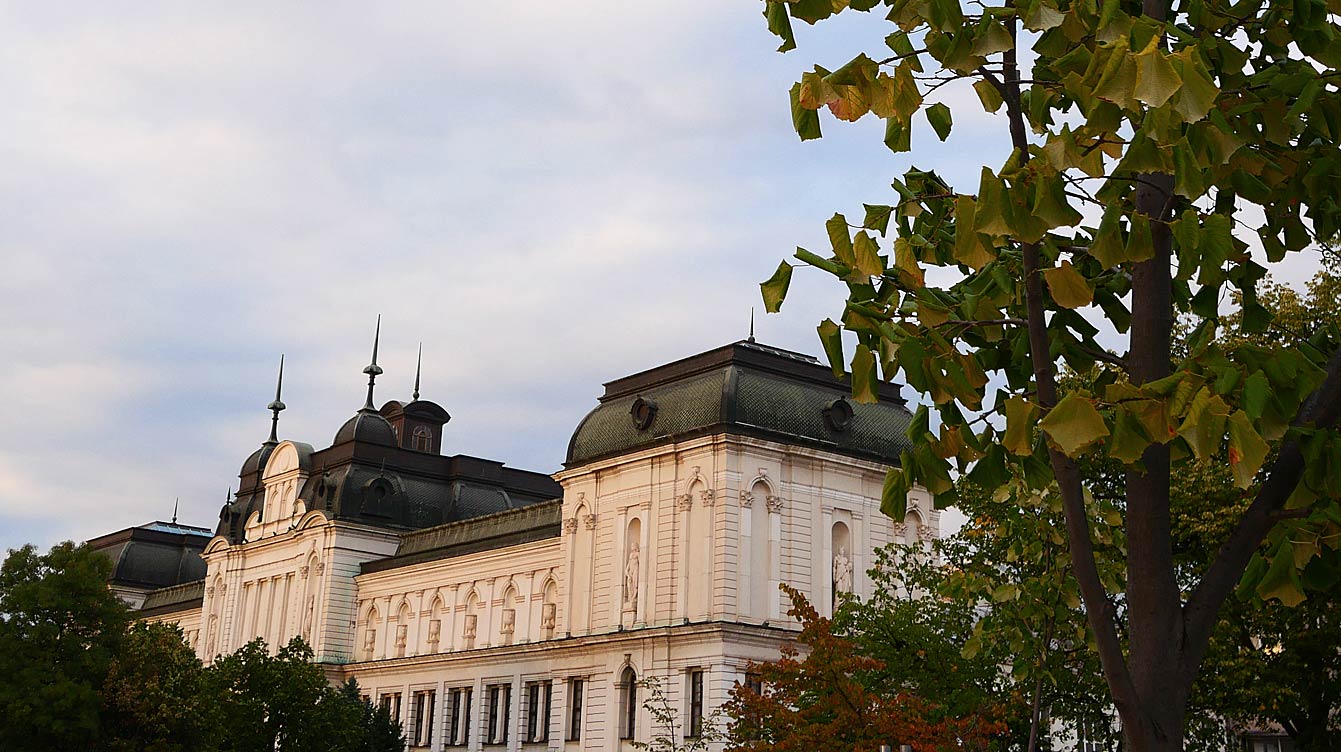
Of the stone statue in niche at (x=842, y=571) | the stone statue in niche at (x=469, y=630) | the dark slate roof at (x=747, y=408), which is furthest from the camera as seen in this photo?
the stone statue in niche at (x=469, y=630)

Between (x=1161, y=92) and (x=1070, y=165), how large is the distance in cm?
74

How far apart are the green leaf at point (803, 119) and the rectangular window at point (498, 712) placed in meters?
53.1

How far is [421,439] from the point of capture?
255 feet

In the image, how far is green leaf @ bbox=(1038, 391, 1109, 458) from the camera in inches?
240

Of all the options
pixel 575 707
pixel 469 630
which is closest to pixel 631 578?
pixel 575 707

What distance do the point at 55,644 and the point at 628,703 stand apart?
65.5ft

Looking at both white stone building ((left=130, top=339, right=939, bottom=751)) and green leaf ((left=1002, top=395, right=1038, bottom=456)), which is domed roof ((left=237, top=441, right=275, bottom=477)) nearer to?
white stone building ((left=130, top=339, right=939, bottom=751))

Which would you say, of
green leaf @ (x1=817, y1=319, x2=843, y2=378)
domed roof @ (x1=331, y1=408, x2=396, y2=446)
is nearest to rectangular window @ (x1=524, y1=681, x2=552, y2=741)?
domed roof @ (x1=331, y1=408, x2=396, y2=446)

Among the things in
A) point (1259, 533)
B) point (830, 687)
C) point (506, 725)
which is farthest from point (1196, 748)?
point (506, 725)

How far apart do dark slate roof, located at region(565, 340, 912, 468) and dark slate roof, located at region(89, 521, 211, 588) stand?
2034 inches

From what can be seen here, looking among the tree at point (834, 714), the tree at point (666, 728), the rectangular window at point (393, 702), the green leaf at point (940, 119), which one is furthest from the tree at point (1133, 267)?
the rectangular window at point (393, 702)

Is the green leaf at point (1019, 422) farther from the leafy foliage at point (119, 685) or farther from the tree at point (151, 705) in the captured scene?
the tree at point (151, 705)

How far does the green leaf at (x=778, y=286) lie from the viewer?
732cm

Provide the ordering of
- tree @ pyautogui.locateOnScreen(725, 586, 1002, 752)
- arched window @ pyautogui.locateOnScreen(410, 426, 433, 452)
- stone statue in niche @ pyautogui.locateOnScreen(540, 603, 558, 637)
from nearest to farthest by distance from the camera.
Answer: tree @ pyautogui.locateOnScreen(725, 586, 1002, 752), stone statue in niche @ pyautogui.locateOnScreen(540, 603, 558, 637), arched window @ pyautogui.locateOnScreen(410, 426, 433, 452)
